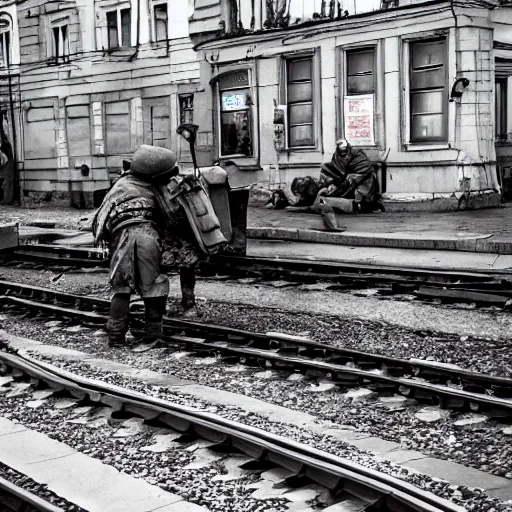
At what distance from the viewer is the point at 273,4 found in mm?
24266

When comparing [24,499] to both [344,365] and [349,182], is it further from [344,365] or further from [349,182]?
[349,182]

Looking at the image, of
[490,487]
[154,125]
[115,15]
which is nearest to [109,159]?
[154,125]

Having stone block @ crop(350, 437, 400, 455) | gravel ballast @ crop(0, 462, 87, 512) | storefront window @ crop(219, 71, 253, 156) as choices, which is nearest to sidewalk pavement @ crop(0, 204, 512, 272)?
storefront window @ crop(219, 71, 253, 156)

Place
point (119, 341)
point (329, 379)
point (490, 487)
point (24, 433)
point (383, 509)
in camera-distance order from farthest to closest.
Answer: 1. point (119, 341)
2. point (329, 379)
3. point (24, 433)
4. point (490, 487)
5. point (383, 509)

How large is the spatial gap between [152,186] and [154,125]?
19.9m

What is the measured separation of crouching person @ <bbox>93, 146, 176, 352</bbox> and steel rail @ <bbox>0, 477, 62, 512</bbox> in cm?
397

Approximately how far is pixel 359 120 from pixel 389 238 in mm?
7022

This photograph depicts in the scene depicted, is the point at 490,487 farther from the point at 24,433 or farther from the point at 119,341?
the point at 119,341

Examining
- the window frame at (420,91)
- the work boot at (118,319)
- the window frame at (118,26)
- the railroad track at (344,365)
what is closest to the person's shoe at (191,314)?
the railroad track at (344,365)

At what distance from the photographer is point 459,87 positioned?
20812 millimetres

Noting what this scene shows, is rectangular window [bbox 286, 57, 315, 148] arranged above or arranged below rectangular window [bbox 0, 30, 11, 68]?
below

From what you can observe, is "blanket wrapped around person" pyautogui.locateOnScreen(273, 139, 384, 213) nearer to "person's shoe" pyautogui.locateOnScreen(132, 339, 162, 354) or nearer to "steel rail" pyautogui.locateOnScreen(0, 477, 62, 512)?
"person's shoe" pyautogui.locateOnScreen(132, 339, 162, 354)

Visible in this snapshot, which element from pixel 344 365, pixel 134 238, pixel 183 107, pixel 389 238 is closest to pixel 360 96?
pixel 183 107

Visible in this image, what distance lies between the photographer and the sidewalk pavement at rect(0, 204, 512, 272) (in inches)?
595
